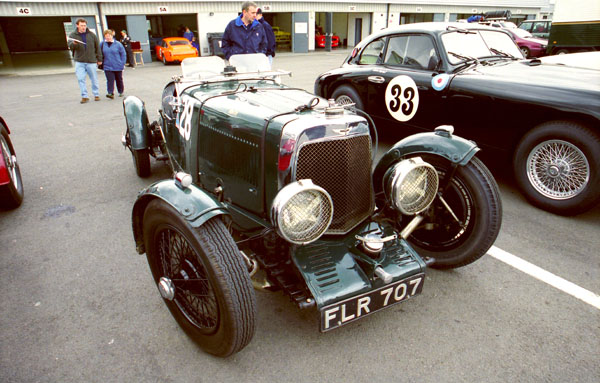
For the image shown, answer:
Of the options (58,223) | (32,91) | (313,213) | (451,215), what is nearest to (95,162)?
(58,223)

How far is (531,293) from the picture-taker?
264cm

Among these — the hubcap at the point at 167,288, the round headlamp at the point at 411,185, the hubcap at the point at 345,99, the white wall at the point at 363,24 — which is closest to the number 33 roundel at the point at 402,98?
the hubcap at the point at 345,99

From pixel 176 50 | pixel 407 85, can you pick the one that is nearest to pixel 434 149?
pixel 407 85

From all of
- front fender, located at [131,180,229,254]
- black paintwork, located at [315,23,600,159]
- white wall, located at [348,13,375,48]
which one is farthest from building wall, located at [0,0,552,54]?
front fender, located at [131,180,229,254]

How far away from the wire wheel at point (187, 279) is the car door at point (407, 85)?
3.66m

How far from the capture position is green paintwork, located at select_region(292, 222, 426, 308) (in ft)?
6.77

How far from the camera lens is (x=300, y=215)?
206cm

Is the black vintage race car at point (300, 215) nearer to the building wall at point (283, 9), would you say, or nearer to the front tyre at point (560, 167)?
the front tyre at point (560, 167)

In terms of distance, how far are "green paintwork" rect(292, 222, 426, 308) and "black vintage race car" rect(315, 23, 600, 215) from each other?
91.4 inches

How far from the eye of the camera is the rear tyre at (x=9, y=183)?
373cm

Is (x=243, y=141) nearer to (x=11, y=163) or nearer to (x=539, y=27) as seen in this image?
(x=11, y=163)

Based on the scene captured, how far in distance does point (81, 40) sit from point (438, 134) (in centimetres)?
905

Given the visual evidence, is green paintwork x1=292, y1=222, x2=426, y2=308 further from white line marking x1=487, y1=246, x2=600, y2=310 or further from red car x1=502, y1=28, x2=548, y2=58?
red car x1=502, y1=28, x2=548, y2=58

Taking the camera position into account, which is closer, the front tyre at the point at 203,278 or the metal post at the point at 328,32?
the front tyre at the point at 203,278
